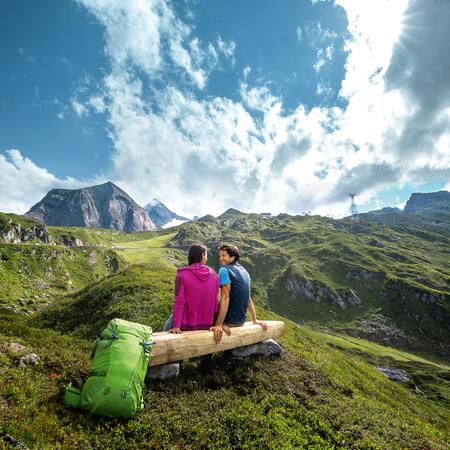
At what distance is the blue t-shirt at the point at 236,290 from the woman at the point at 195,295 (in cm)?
76

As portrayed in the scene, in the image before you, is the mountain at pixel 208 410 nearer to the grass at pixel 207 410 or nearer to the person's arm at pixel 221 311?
Answer: the grass at pixel 207 410

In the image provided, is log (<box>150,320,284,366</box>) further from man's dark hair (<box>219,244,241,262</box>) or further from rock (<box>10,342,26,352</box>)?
rock (<box>10,342,26,352</box>)

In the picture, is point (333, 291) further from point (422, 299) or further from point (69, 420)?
point (69, 420)

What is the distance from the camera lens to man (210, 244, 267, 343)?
11.9 m

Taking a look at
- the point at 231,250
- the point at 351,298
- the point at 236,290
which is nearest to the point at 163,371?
the point at 236,290

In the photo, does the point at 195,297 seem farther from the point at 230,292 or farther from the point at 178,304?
the point at 230,292

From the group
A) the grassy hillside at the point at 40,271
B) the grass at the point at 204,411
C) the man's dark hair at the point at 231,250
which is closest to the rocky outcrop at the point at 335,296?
the grassy hillside at the point at 40,271

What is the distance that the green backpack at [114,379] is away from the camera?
317 inches

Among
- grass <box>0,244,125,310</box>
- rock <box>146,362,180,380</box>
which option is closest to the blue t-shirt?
rock <box>146,362,180,380</box>

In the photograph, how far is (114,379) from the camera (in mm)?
8039

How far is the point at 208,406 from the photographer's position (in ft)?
34.1

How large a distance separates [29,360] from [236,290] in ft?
26.7

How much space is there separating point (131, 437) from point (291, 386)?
312 inches

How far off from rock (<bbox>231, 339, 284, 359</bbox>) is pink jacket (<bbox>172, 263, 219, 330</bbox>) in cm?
328
